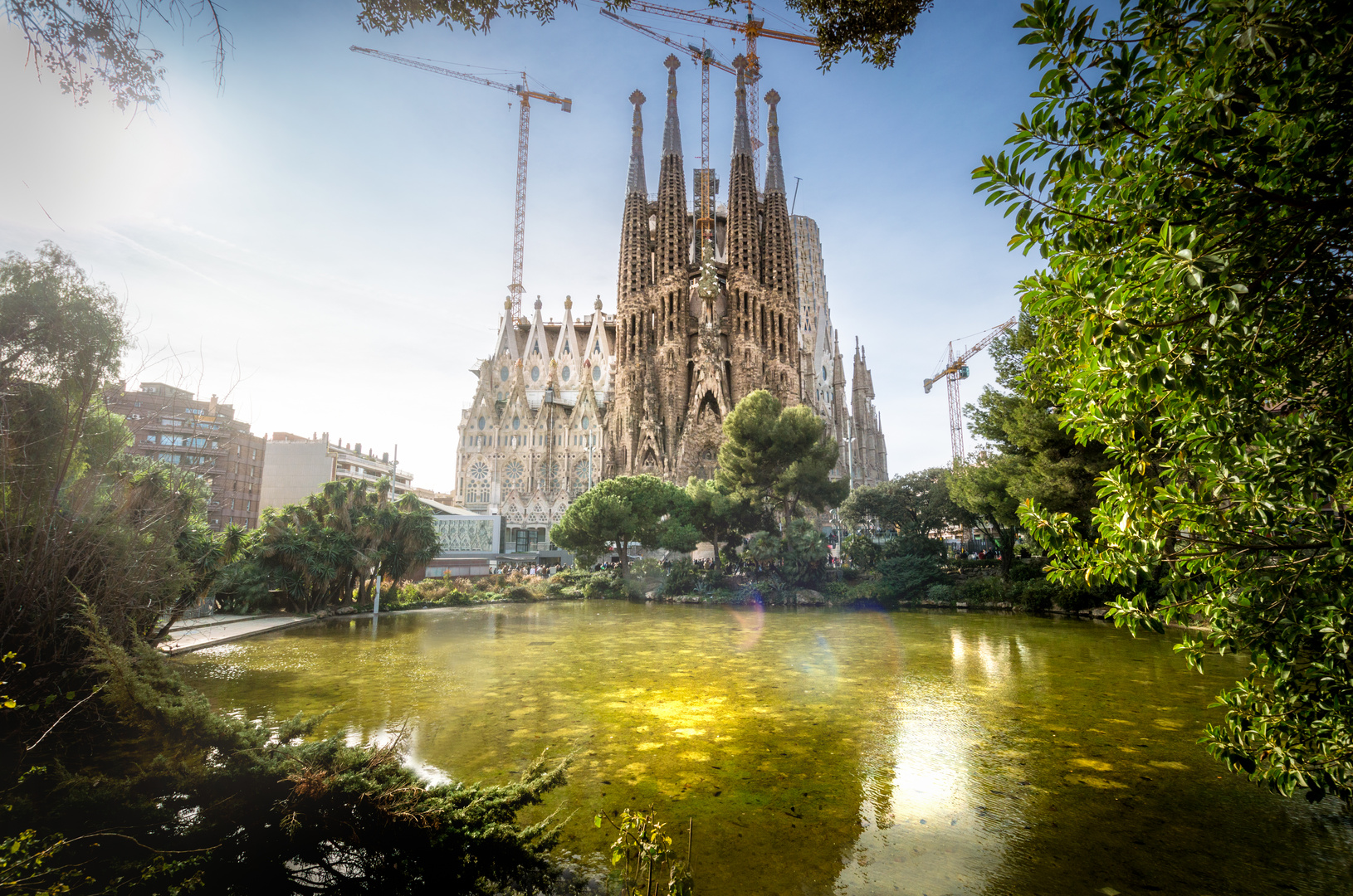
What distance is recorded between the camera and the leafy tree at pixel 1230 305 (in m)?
2.24

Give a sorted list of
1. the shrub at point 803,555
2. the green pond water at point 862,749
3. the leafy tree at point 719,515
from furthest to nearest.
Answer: the leafy tree at point 719,515
the shrub at point 803,555
the green pond water at point 862,749

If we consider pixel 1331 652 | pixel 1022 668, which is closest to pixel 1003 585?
pixel 1022 668

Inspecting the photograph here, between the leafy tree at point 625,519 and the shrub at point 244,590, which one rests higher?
the leafy tree at point 625,519

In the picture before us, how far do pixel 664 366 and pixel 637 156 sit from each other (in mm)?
19015

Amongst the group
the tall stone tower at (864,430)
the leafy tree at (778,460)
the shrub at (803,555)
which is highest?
the tall stone tower at (864,430)

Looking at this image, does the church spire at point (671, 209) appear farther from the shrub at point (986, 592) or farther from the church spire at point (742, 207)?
the shrub at point (986, 592)

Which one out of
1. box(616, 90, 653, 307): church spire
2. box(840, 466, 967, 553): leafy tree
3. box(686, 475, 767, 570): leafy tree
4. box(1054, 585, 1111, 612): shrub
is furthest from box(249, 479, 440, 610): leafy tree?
box(616, 90, 653, 307): church spire

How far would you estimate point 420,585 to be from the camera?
2395 centimetres

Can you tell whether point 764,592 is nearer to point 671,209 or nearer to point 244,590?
point 244,590

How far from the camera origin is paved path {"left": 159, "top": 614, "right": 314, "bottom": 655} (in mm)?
11914

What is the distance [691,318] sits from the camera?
154ft

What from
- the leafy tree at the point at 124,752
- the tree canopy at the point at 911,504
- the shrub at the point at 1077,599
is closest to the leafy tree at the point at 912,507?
A: the tree canopy at the point at 911,504

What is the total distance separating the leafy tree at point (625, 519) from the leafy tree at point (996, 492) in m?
11.4

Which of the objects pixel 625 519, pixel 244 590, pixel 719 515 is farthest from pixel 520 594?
pixel 244 590
